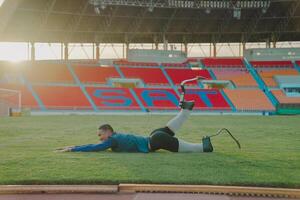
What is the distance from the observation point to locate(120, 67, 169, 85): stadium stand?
51.0 meters

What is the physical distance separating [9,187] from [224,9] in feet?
138

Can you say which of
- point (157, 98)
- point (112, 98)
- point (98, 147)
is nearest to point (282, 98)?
point (157, 98)

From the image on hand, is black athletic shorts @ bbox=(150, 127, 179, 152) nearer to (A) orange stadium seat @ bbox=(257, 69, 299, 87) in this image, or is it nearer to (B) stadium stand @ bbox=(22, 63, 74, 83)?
(B) stadium stand @ bbox=(22, 63, 74, 83)

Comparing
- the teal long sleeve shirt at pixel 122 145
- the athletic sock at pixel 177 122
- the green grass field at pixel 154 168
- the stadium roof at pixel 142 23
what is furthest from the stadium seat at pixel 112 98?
the athletic sock at pixel 177 122

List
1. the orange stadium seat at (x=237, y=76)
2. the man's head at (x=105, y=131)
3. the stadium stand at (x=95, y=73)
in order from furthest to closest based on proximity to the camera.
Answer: the orange stadium seat at (x=237, y=76) → the stadium stand at (x=95, y=73) → the man's head at (x=105, y=131)

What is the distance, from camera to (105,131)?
9328 millimetres

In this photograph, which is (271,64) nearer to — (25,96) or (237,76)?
(237,76)

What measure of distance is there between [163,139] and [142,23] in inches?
1558

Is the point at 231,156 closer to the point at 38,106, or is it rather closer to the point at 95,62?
the point at 38,106

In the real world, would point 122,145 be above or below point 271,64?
below

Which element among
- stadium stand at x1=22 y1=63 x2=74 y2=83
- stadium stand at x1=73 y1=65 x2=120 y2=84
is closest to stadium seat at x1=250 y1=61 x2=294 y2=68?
stadium stand at x1=73 y1=65 x2=120 y2=84

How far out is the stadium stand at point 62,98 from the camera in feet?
141

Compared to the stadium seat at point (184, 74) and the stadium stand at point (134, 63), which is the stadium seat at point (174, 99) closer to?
the stadium seat at point (184, 74)

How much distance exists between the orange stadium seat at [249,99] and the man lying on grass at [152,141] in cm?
3737
